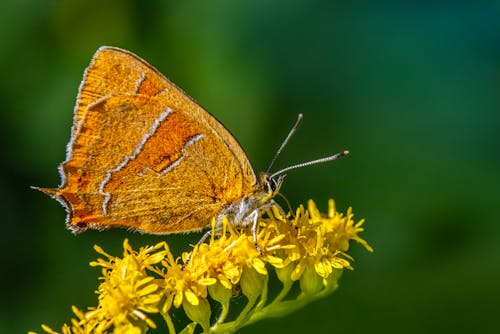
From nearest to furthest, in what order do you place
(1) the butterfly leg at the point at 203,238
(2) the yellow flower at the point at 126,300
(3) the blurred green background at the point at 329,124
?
(2) the yellow flower at the point at 126,300 < (1) the butterfly leg at the point at 203,238 < (3) the blurred green background at the point at 329,124

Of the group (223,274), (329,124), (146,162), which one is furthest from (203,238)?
(329,124)

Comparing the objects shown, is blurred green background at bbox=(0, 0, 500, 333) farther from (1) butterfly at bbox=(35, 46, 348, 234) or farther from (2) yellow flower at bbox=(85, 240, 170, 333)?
(2) yellow flower at bbox=(85, 240, 170, 333)

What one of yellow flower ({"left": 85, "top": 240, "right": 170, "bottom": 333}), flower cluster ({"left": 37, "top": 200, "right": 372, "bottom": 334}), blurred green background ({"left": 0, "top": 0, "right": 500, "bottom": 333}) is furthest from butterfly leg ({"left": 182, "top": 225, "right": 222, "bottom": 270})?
blurred green background ({"left": 0, "top": 0, "right": 500, "bottom": 333})

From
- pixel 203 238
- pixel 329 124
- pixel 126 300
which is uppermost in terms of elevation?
pixel 329 124

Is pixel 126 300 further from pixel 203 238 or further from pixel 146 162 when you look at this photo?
pixel 146 162

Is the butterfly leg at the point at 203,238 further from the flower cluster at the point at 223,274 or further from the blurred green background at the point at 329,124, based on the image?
the blurred green background at the point at 329,124

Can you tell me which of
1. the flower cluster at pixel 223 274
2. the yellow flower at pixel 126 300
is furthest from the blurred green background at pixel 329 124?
the yellow flower at pixel 126 300
